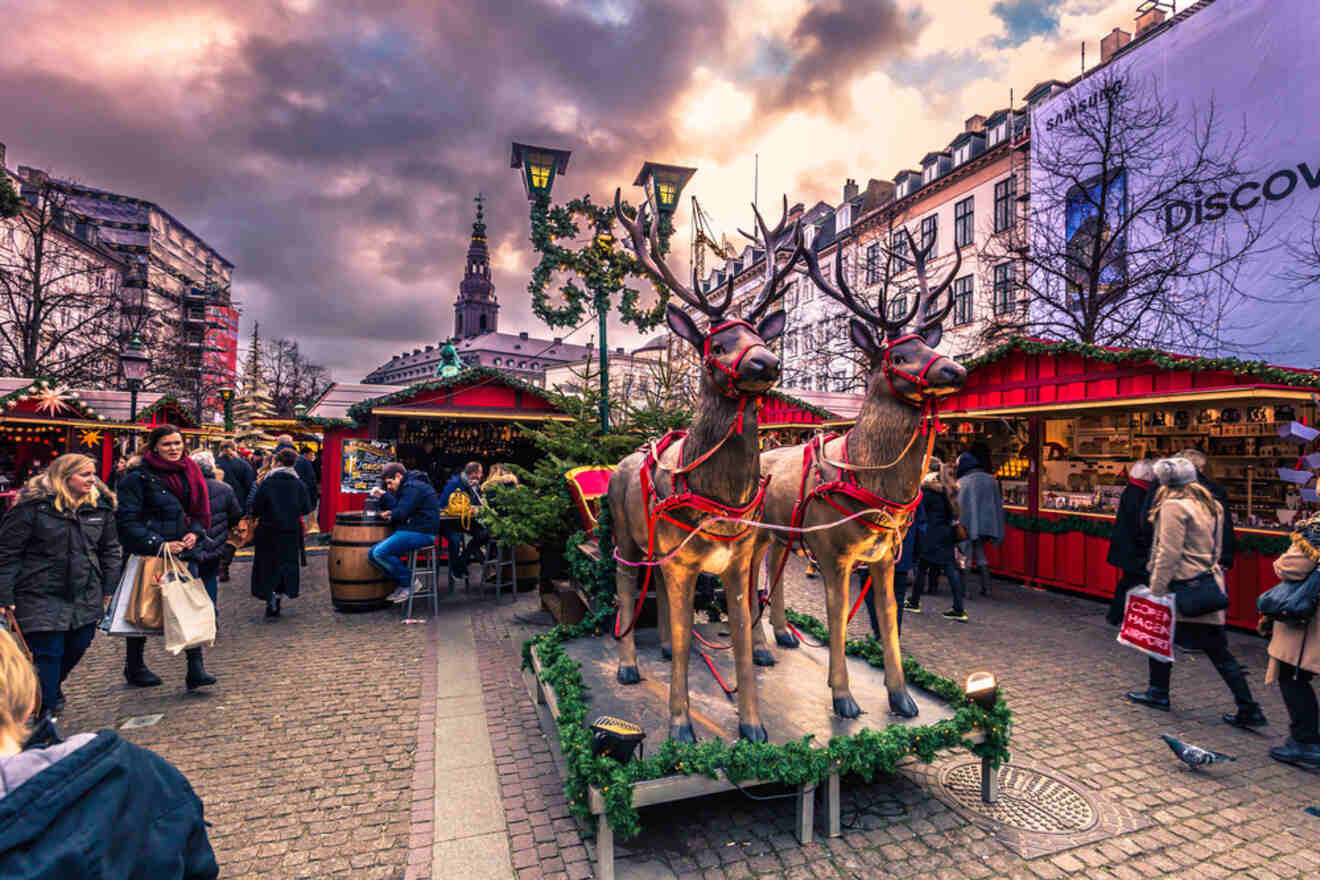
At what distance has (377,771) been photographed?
3.93m

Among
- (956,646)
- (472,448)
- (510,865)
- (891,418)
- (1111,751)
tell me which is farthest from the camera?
(472,448)

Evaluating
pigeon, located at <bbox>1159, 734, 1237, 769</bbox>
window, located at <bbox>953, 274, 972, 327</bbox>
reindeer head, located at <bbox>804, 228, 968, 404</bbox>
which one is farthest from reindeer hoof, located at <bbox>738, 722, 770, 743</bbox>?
window, located at <bbox>953, 274, 972, 327</bbox>

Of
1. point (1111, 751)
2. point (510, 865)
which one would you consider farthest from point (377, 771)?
point (1111, 751)

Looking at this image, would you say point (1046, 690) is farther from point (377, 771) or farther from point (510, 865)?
point (377, 771)

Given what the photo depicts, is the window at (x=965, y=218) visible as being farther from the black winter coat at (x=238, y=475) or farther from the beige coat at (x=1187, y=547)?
the black winter coat at (x=238, y=475)

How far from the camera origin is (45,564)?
4059 millimetres

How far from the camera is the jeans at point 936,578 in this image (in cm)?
765

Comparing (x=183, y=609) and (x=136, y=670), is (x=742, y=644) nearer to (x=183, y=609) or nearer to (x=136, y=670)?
(x=183, y=609)

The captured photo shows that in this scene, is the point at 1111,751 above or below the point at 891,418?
below

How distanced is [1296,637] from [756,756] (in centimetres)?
376

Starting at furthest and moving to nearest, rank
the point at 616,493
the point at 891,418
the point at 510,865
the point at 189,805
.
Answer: the point at 616,493
the point at 891,418
the point at 510,865
the point at 189,805

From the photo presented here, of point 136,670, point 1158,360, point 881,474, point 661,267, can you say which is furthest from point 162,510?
point 1158,360

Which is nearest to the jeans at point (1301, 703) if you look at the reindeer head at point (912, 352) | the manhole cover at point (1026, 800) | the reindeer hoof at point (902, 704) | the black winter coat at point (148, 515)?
the manhole cover at point (1026, 800)

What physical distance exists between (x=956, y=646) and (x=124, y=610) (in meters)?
7.71
